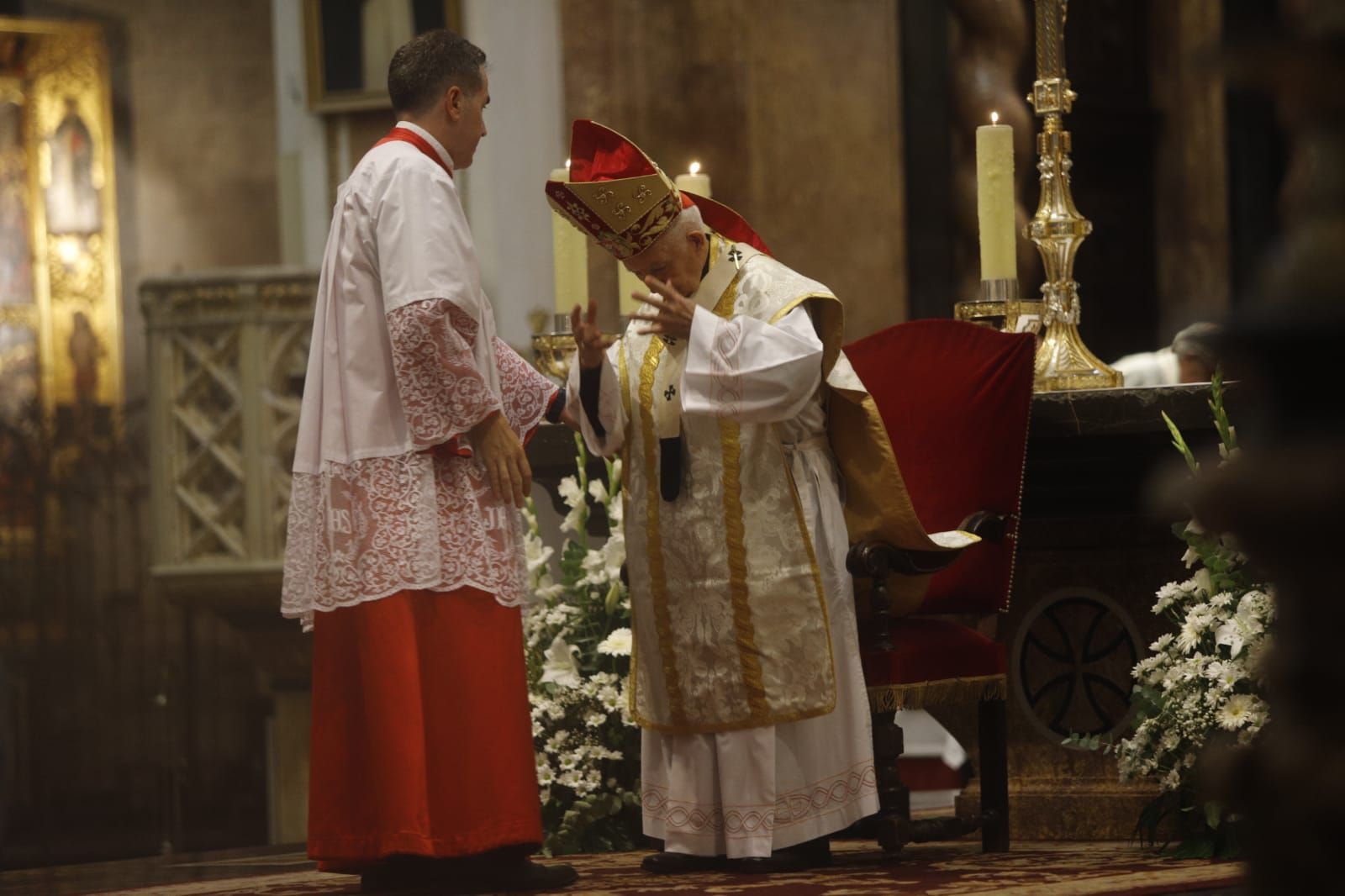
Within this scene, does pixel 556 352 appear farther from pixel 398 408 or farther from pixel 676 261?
pixel 398 408

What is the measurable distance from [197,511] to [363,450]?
537cm

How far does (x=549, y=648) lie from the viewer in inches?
181

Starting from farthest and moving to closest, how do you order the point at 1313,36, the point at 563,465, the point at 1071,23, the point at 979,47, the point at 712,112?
the point at 1071,23 < the point at 712,112 < the point at 979,47 < the point at 563,465 < the point at 1313,36

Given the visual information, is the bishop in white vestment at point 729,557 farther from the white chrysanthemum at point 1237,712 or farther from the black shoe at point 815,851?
the white chrysanthemum at point 1237,712

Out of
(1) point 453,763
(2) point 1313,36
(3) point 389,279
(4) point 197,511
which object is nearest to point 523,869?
(1) point 453,763

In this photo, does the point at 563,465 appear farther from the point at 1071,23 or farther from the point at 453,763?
the point at 1071,23

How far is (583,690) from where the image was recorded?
4484 mm

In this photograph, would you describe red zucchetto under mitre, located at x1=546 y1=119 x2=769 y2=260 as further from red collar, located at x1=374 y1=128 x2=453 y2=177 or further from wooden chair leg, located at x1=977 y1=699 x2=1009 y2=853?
wooden chair leg, located at x1=977 y1=699 x2=1009 y2=853

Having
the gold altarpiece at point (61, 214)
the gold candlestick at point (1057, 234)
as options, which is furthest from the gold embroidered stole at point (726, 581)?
the gold altarpiece at point (61, 214)

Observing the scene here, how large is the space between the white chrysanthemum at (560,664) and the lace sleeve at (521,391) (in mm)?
765

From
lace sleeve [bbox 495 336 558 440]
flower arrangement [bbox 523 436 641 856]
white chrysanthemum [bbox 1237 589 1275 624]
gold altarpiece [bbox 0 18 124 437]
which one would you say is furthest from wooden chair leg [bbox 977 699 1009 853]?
gold altarpiece [bbox 0 18 124 437]

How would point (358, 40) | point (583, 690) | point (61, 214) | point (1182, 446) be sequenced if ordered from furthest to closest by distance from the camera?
point (61, 214) < point (358, 40) < point (583, 690) < point (1182, 446)

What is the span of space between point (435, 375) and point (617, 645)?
1.14 m

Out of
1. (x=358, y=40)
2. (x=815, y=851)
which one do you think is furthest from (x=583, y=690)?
(x=358, y=40)
